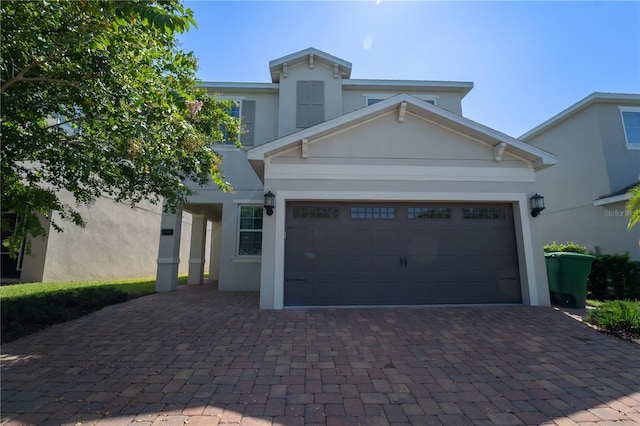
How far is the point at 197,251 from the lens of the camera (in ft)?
42.3

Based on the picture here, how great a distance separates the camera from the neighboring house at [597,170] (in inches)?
416

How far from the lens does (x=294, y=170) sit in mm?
7254

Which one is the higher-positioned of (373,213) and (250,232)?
(373,213)

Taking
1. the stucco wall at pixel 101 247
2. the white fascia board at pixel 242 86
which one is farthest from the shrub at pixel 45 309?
the white fascia board at pixel 242 86

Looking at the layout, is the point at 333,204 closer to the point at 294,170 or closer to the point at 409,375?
the point at 294,170

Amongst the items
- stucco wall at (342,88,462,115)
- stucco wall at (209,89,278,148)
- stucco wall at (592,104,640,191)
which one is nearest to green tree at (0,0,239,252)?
stucco wall at (209,89,278,148)

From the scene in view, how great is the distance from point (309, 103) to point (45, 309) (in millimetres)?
9084

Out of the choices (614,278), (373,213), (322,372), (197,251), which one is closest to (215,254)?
(197,251)

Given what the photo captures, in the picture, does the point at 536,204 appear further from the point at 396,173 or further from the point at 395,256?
the point at 395,256

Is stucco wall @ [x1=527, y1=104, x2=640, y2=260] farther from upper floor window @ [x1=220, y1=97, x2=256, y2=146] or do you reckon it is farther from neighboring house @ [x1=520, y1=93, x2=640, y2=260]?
upper floor window @ [x1=220, y1=97, x2=256, y2=146]

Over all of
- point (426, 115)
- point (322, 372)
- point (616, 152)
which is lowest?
point (322, 372)

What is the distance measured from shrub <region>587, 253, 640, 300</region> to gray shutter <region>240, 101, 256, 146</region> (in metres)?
11.3

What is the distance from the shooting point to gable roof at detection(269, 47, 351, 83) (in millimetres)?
10656

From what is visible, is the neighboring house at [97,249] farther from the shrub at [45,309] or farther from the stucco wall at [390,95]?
the stucco wall at [390,95]
